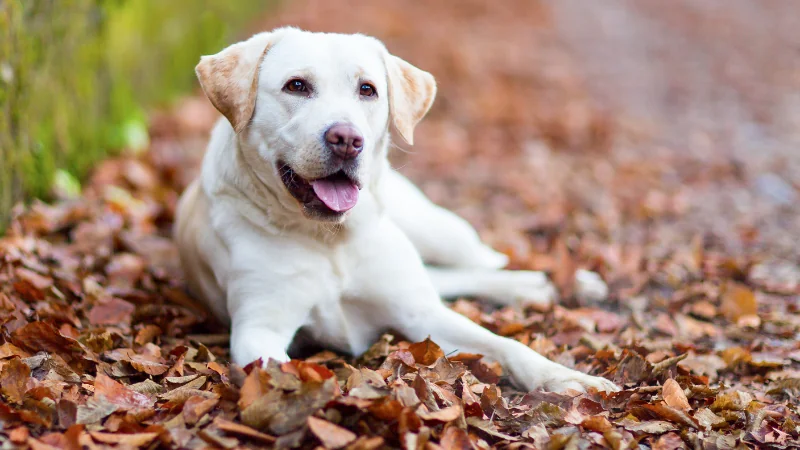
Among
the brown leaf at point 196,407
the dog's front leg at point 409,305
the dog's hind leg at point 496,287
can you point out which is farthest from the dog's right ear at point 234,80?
the dog's hind leg at point 496,287

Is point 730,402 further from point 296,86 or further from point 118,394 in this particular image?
point 118,394

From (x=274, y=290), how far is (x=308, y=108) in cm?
73

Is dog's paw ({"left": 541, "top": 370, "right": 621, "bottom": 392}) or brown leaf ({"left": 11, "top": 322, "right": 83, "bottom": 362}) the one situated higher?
brown leaf ({"left": 11, "top": 322, "right": 83, "bottom": 362})

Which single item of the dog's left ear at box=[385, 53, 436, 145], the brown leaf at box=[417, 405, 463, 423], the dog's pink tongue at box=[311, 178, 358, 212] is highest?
the dog's left ear at box=[385, 53, 436, 145]

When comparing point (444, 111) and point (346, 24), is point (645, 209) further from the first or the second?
point (346, 24)

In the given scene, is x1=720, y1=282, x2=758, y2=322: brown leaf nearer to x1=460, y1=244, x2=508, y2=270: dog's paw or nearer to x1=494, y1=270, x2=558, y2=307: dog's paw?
x1=494, y1=270, x2=558, y2=307: dog's paw

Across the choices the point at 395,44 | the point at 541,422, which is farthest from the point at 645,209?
the point at 395,44

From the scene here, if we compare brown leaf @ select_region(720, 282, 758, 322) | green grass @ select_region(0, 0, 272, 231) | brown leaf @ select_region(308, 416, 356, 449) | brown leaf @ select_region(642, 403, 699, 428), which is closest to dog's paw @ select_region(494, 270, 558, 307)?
brown leaf @ select_region(720, 282, 758, 322)

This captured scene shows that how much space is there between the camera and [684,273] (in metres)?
4.80

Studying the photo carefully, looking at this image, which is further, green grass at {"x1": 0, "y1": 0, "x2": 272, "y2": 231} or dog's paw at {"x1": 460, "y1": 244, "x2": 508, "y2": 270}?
dog's paw at {"x1": 460, "y1": 244, "x2": 508, "y2": 270}

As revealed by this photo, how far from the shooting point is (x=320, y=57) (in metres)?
3.26

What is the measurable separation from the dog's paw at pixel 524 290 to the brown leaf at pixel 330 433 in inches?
77.5

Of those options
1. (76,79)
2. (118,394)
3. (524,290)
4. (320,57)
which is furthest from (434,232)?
(76,79)

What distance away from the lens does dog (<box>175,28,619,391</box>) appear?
318cm
